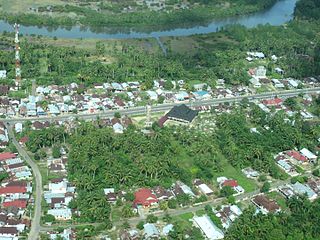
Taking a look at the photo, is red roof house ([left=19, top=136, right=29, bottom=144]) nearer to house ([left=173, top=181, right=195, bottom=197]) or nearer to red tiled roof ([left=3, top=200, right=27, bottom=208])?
red tiled roof ([left=3, top=200, right=27, bottom=208])

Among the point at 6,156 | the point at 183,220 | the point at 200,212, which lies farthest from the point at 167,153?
the point at 6,156

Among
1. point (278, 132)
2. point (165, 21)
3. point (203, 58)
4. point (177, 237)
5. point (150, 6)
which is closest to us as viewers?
point (177, 237)

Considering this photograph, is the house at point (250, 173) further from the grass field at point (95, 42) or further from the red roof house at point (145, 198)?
the grass field at point (95, 42)

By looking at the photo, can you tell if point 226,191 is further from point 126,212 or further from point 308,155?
point 308,155

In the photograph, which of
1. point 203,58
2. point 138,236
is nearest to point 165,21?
point 203,58

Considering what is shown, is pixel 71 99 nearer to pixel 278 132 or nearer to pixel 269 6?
pixel 278 132

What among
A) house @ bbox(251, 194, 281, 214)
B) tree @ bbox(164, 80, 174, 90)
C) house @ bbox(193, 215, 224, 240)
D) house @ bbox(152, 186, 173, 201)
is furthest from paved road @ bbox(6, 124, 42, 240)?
tree @ bbox(164, 80, 174, 90)
